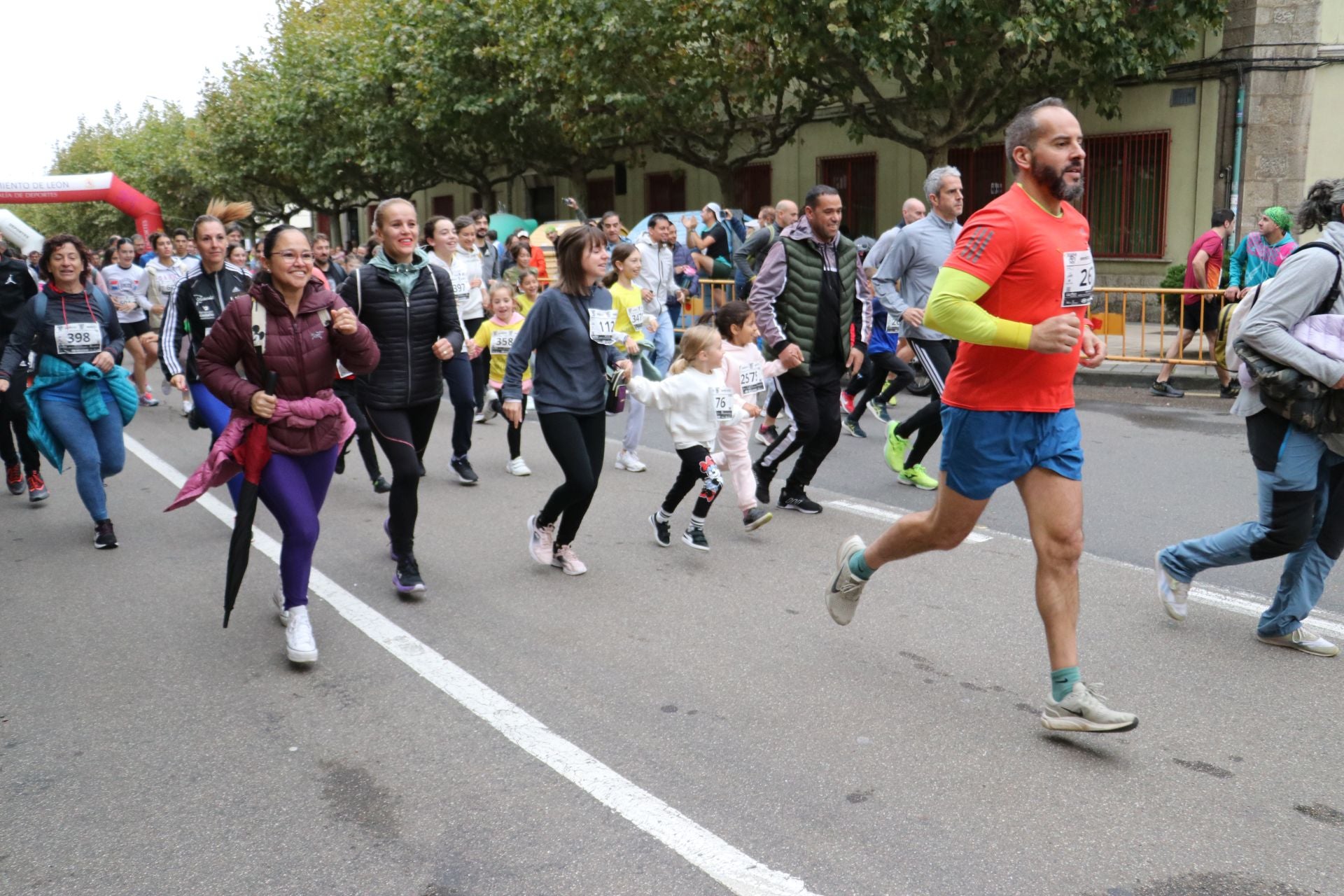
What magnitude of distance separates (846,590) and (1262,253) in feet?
28.9

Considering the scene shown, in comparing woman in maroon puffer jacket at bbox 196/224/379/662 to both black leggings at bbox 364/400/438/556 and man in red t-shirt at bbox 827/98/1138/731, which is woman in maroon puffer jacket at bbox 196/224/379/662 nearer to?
black leggings at bbox 364/400/438/556

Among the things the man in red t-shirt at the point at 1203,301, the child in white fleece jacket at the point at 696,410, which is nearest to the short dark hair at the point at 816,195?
the child in white fleece jacket at the point at 696,410

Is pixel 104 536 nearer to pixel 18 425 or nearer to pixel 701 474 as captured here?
pixel 18 425

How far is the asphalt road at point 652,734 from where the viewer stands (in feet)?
10.8

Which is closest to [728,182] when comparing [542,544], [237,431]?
[542,544]

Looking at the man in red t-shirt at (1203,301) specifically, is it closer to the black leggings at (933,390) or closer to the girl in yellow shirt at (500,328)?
the black leggings at (933,390)

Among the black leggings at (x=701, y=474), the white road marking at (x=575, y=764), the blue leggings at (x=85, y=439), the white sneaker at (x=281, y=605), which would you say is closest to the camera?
the white road marking at (x=575, y=764)

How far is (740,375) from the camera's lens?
7055 mm

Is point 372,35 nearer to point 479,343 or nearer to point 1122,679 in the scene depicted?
point 479,343

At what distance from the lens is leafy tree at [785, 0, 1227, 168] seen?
16.0 metres

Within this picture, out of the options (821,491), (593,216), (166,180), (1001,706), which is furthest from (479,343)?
(166,180)

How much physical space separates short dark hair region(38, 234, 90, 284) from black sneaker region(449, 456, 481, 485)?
265 centimetres

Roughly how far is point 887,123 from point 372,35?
15672mm

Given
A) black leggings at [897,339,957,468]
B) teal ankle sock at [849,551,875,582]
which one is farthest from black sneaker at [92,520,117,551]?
black leggings at [897,339,957,468]
